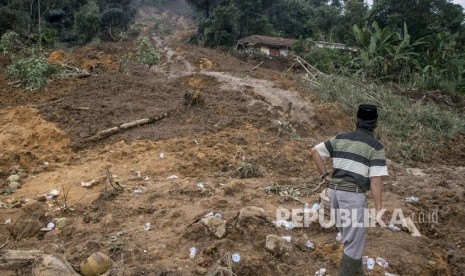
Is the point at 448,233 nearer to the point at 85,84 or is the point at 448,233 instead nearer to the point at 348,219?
the point at 348,219

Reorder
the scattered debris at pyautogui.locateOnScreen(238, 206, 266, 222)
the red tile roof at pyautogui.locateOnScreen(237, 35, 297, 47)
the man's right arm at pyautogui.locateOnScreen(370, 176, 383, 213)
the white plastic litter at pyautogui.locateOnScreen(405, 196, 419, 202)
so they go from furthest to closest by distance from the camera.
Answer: the red tile roof at pyautogui.locateOnScreen(237, 35, 297, 47) → the white plastic litter at pyautogui.locateOnScreen(405, 196, 419, 202) → the scattered debris at pyautogui.locateOnScreen(238, 206, 266, 222) → the man's right arm at pyautogui.locateOnScreen(370, 176, 383, 213)

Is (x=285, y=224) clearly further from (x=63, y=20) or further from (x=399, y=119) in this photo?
(x=63, y=20)

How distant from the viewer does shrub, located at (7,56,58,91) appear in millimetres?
10898

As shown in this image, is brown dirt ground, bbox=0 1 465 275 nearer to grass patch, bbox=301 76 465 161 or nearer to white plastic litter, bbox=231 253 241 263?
white plastic litter, bbox=231 253 241 263

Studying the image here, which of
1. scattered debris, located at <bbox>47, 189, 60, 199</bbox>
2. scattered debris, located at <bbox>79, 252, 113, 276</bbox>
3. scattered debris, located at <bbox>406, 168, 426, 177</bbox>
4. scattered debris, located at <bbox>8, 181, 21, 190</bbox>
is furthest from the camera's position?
scattered debris, located at <bbox>406, 168, 426, 177</bbox>

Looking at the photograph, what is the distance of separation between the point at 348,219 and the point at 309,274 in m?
0.76

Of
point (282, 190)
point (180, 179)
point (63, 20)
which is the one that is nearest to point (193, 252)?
point (282, 190)

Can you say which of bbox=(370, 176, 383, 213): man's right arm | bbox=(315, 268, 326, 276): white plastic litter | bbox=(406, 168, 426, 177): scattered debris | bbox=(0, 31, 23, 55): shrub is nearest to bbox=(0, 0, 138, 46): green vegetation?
bbox=(0, 31, 23, 55): shrub

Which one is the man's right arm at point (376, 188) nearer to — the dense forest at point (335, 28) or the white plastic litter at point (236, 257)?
the white plastic litter at point (236, 257)

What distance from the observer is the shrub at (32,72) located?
10898 millimetres

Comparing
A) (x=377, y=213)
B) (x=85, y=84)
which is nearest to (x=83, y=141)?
(x=85, y=84)

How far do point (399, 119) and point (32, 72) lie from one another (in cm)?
942

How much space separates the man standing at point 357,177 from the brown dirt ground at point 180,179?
24.2 inches

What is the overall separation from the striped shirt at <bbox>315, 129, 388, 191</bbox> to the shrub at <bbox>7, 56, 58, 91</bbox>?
9613mm
